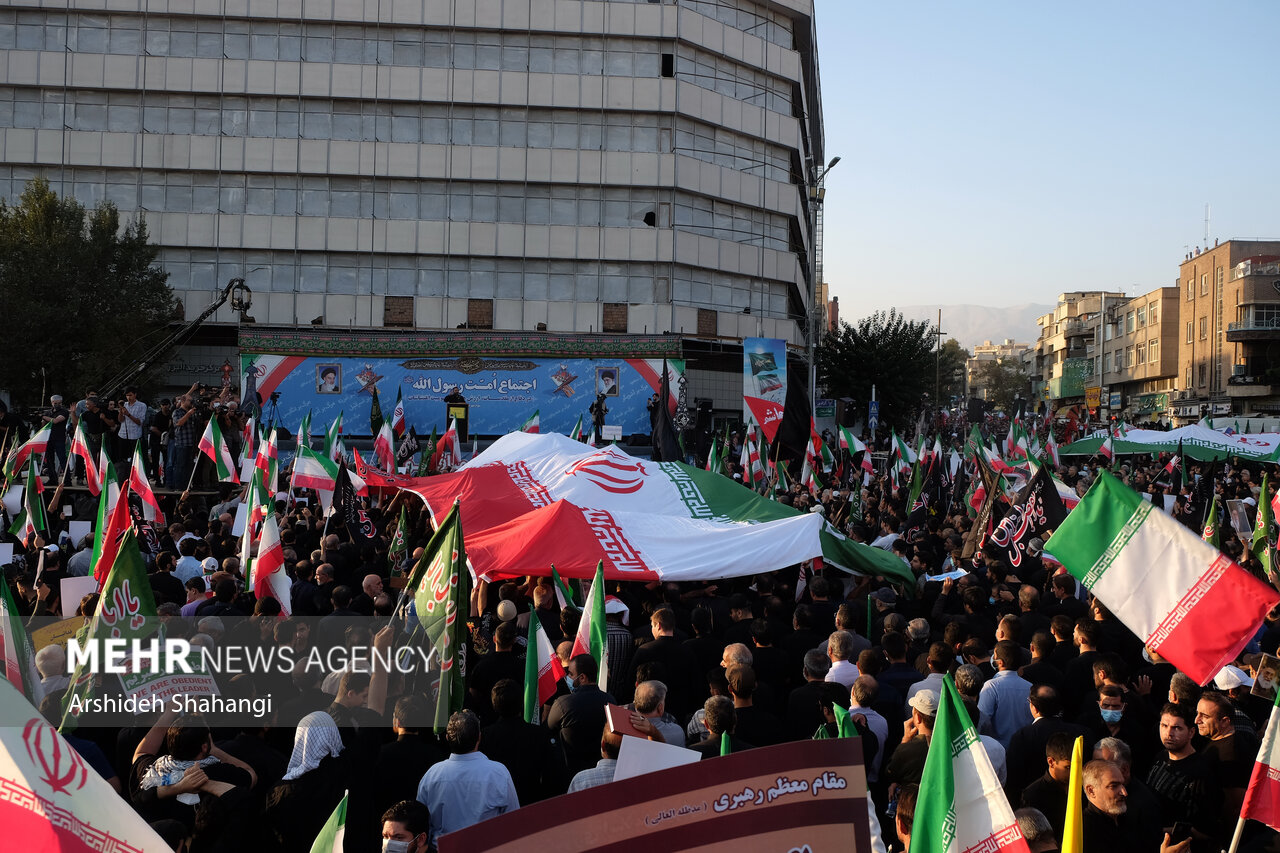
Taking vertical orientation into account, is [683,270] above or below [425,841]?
above

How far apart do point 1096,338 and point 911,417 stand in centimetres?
6475

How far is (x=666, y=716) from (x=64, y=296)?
33.0 metres

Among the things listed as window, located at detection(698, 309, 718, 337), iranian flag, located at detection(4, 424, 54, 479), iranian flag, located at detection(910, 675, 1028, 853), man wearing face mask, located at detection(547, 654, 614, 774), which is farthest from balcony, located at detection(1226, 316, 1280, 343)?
iranian flag, located at detection(910, 675, 1028, 853)

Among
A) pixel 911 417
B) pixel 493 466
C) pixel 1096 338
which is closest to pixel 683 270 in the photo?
pixel 911 417

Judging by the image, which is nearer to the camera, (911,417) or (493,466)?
(493,466)

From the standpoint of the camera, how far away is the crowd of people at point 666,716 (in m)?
5.06

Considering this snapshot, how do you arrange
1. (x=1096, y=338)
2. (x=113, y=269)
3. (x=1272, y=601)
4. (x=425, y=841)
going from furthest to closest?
(x=1096, y=338), (x=113, y=269), (x=1272, y=601), (x=425, y=841)

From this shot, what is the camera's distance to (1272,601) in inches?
235

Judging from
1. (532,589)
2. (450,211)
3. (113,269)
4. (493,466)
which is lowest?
(532,589)

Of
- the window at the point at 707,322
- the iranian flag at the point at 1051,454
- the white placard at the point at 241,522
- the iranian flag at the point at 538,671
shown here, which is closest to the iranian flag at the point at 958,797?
the iranian flag at the point at 538,671

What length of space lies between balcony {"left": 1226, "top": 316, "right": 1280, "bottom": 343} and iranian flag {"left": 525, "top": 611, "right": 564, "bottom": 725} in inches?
3012

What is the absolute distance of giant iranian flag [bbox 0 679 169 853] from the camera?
3176mm

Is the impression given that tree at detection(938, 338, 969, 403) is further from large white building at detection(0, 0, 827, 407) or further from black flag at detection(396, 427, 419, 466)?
black flag at detection(396, 427, 419, 466)

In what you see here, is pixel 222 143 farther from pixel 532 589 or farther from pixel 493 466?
pixel 532 589
